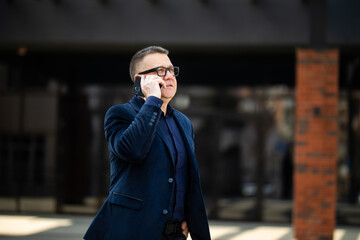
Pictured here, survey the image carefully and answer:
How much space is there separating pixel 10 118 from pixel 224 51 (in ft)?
17.3

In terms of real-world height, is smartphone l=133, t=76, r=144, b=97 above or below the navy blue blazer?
above

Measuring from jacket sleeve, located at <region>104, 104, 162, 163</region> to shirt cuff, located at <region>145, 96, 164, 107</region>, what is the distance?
2 cm

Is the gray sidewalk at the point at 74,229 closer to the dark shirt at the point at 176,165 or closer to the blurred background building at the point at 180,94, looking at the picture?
the blurred background building at the point at 180,94

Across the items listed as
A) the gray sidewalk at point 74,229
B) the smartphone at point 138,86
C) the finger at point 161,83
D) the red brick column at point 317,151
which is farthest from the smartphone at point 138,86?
the red brick column at point 317,151

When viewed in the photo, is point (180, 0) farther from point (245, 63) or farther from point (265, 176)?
point (265, 176)

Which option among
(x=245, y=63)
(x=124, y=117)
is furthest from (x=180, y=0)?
(x=124, y=117)

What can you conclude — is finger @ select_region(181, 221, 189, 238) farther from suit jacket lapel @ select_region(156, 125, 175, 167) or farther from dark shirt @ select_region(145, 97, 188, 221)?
suit jacket lapel @ select_region(156, 125, 175, 167)

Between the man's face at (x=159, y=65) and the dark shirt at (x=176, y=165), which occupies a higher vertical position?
the man's face at (x=159, y=65)

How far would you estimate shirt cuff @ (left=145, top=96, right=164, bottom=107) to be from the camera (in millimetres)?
2322

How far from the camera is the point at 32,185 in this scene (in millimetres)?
11047

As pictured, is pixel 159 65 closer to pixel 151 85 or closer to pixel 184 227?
pixel 151 85

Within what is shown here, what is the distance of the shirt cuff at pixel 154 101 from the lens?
2.32 meters

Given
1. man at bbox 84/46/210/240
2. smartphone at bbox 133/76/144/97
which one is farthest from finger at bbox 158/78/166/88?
smartphone at bbox 133/76/144/97

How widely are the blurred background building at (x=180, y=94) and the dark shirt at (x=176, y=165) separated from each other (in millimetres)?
6163
